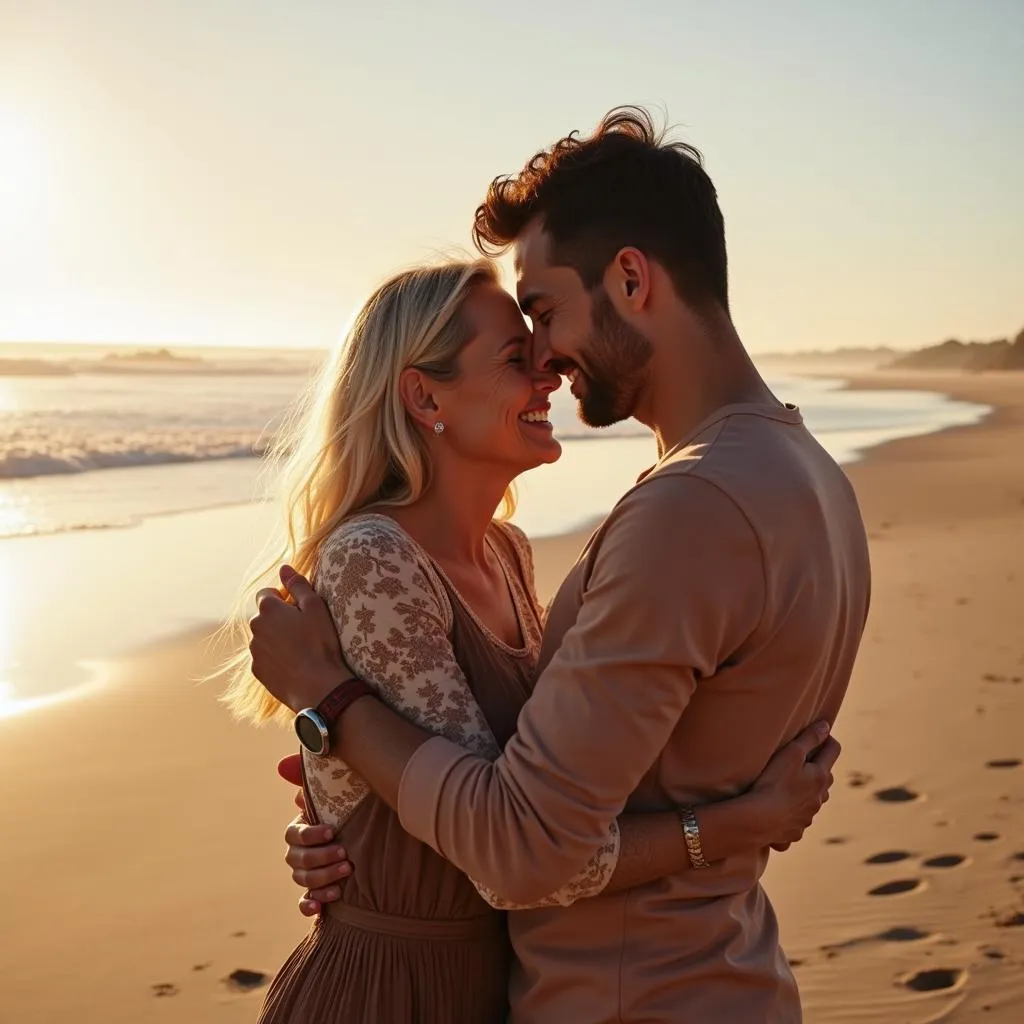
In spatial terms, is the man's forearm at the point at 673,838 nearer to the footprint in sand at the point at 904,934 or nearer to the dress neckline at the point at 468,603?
the dress neckline at the point at 468,603

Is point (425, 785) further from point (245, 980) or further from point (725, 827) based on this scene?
point (245, 980)

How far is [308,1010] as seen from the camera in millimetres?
2664

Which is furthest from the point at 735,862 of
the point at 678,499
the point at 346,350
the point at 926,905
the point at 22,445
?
the point at 22,445

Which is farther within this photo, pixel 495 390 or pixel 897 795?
pixel 897 795

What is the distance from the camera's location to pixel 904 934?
4.94 meters

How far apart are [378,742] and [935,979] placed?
3.02 metres

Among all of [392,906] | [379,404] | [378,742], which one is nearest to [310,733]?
[378,742]

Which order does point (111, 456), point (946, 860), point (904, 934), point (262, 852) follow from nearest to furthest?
point (904, 934) → point (946, 860) → point (262, 852) → point (111, 456)

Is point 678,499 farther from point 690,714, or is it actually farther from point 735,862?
point 735,862

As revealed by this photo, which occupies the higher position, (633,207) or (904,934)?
(633,207)

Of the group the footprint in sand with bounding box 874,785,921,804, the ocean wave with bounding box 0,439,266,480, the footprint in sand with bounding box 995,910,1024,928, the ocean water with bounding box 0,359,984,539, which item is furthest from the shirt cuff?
the ocean wave with bounding box 0,439,266,480

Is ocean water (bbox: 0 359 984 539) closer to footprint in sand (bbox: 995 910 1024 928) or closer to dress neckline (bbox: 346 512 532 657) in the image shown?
dress neckline (bbox: 346 512 532 657)

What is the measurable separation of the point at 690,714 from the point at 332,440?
3.68ft

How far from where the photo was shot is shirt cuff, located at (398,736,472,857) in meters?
2.33
